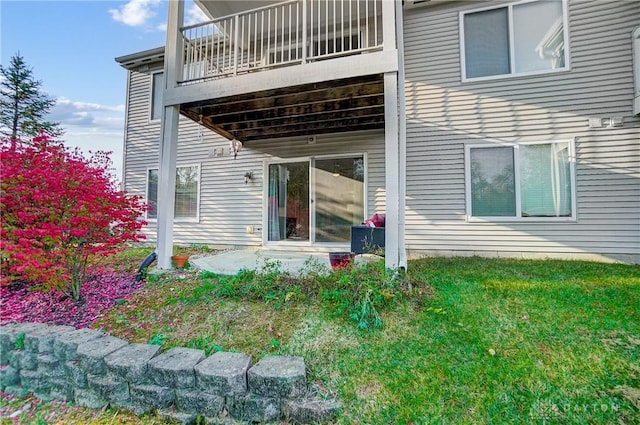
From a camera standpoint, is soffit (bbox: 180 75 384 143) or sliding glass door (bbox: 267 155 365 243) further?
sliding glass door (bbox: 267 155 365 243)

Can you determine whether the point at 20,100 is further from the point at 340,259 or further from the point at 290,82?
the point at 340,259

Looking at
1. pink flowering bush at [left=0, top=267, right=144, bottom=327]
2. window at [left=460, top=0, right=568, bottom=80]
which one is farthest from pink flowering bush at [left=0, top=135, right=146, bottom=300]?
window at [left=460, top=0, right=568, bottom=80]

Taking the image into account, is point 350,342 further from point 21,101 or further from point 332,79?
point 21,101

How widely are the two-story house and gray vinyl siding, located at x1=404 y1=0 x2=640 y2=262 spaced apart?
0.07 ft

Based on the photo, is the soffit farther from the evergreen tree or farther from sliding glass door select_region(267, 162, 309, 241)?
the evergreen tree

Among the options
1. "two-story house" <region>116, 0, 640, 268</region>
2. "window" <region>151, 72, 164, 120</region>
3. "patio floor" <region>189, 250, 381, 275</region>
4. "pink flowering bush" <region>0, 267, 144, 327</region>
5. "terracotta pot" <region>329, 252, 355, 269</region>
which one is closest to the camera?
"pink flowering bush" <region>0, 267, 144, 327</region>

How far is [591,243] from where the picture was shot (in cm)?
501

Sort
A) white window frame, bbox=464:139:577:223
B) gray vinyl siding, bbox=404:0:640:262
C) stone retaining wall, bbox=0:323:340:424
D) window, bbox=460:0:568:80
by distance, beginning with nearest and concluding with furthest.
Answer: stone retaining wall, bbox=0:323:340:424
gray vinyl siding, bbox=404:0:640:262
white window frame, bbox=464:139:577:223
window, bbox=460:0:568:80

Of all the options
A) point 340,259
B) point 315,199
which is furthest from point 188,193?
point 340,259

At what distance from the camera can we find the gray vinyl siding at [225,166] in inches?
240

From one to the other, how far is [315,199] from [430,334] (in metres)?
4.22

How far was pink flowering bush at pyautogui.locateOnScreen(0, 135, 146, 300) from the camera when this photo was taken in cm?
294

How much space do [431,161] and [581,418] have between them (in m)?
4.72

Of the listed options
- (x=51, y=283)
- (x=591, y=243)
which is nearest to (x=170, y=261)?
(x=51, y=283)
